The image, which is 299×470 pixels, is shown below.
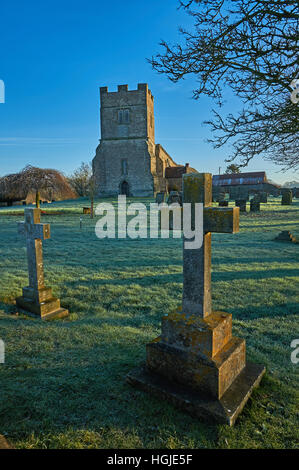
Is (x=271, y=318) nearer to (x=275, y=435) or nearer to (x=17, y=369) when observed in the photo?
(x=275, y=435)

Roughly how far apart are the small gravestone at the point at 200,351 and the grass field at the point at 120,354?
12 cm

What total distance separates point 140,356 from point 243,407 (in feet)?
3.79

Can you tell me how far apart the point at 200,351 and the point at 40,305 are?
2.84 metres

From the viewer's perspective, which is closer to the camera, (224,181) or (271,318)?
(271,318)

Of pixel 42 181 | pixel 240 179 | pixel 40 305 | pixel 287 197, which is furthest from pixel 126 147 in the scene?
pixel 40 305

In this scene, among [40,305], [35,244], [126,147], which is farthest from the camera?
[126,147]

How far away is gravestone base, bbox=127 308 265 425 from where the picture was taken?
2139mm

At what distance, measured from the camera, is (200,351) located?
228cm

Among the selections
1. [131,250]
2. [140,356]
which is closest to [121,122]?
[131,250]

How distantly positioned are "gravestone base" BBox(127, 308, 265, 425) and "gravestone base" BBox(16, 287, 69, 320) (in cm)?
212

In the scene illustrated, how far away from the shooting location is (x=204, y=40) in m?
4.63

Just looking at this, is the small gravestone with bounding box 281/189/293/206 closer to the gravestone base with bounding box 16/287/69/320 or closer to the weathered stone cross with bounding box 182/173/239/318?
the gravestone base with bounding box 16/287/69/320

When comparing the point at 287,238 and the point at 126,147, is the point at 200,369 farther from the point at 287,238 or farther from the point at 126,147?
the point at 126,147

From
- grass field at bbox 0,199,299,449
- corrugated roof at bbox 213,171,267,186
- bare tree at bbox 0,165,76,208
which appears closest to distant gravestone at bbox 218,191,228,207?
bare tree at bbox 0,165,76,208
